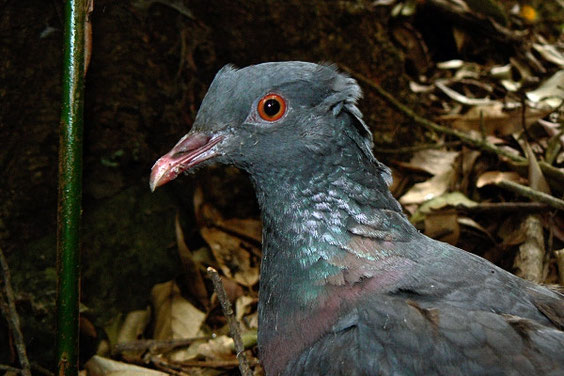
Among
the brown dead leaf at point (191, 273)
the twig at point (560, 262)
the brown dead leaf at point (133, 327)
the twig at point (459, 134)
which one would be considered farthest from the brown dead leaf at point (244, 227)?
the twig at point (560, 262)

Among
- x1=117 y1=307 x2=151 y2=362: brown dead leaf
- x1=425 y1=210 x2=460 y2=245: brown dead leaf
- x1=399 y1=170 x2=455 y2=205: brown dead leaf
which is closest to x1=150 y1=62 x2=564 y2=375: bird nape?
x1=425 y1=210 x2=460 y2=245: brown dead leaf

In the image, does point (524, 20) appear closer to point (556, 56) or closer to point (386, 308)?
point (556, 56)

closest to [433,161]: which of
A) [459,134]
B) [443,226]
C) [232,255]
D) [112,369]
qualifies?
[459,134]

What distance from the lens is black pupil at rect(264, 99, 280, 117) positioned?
242 centimetres

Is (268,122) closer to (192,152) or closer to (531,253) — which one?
(192,152)

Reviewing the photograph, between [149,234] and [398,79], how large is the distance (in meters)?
2.07

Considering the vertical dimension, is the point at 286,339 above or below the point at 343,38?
below

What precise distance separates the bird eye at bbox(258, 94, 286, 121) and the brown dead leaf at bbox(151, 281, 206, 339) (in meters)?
1.53

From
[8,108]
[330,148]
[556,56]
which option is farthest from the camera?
[556,56]

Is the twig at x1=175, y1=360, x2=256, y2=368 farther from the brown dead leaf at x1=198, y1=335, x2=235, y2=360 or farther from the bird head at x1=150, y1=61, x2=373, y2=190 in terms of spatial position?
the bird head at x1=150, y1=61, x2=373, y2=190

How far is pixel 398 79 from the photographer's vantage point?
4.38 meters

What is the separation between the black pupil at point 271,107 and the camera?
242 centimetres

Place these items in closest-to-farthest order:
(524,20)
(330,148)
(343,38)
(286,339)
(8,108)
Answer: (286,339)
(330,148)
(8,108)
(343,38)
(524,20)

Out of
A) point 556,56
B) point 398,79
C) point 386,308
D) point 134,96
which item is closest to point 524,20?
point 556,56
